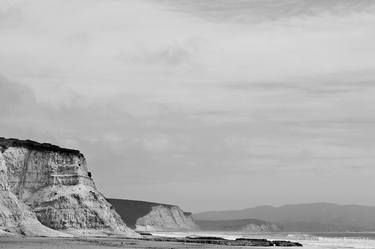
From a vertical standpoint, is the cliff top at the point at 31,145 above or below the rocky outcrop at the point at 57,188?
above

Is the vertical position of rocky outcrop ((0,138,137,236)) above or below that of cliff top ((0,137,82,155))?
below

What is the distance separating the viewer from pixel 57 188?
98375 millimetres

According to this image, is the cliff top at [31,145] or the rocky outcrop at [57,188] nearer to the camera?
the rocky outcrop at [57,188]

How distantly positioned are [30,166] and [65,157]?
5.14 m

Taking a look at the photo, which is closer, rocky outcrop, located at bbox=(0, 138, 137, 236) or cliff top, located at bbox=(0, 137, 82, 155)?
rocky outcrop, located at bbox=(0, 138, 137, 236)

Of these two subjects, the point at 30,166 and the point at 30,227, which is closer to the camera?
the point at 30,227

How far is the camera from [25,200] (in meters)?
98.6

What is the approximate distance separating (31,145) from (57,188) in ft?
26.8

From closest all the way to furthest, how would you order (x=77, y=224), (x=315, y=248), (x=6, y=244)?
1. (x=6, y=244)
2. (x=315, y=248)
3. (x=77, y=224)

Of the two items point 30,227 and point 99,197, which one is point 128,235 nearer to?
point 99,197

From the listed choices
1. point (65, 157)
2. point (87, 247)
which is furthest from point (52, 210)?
point (87, 247)

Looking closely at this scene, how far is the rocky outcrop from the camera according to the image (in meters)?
94.9

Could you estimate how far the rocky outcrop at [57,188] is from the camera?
9494cm

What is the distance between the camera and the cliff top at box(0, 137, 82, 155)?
10038 centimetres
